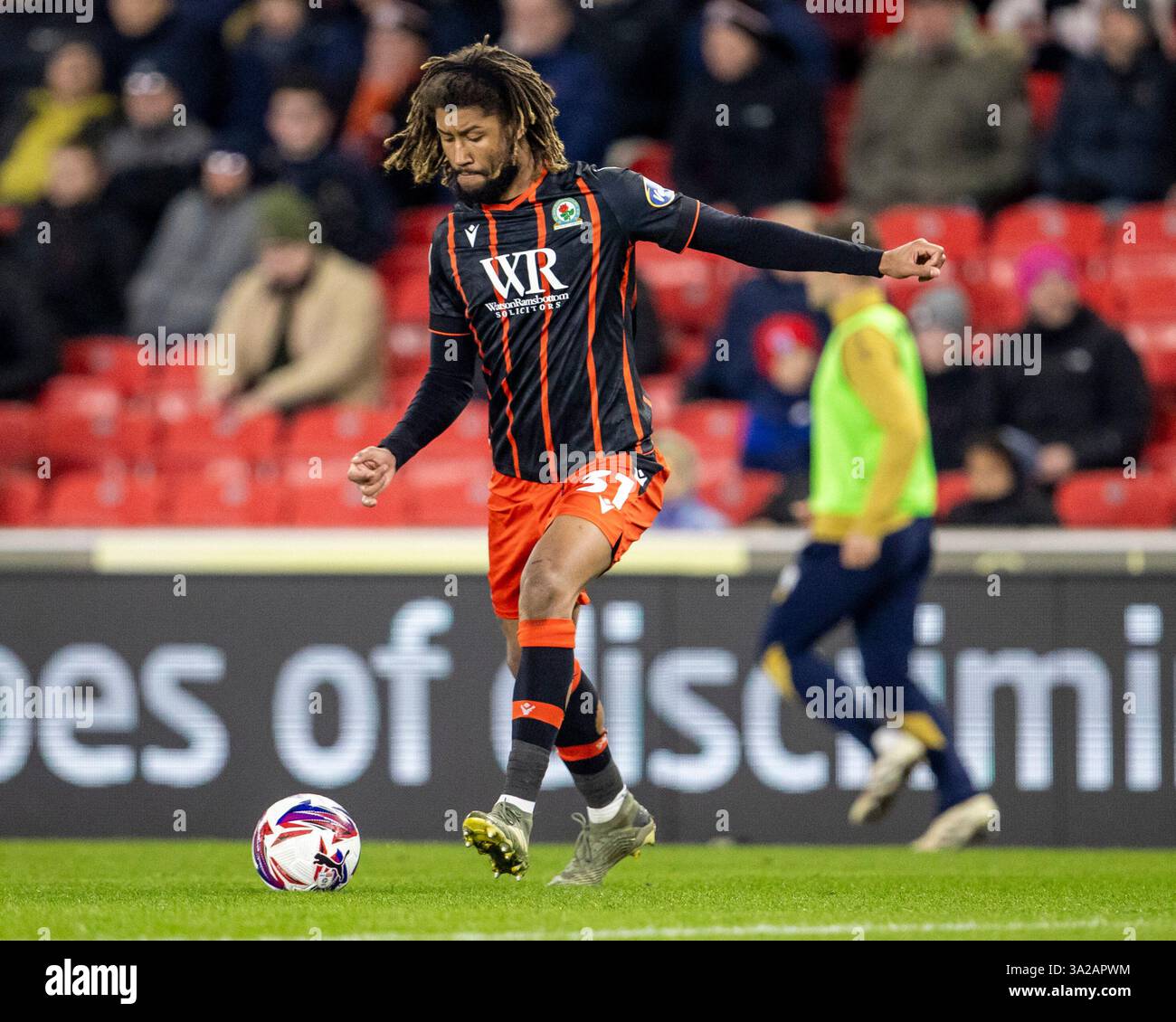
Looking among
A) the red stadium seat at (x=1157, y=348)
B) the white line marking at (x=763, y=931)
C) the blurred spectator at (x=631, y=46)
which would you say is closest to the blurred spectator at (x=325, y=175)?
the blurred spectator at (x=631, y=46)

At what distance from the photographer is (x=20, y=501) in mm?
10219

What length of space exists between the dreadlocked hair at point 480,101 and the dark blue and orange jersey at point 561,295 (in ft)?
0.40

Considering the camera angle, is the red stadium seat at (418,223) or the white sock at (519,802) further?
the red stadium seat at (418,223)

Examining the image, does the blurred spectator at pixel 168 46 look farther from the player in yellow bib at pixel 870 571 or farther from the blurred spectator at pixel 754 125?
the player in yellow bib at pixel 870 571

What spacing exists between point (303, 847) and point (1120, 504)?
4.81 meters

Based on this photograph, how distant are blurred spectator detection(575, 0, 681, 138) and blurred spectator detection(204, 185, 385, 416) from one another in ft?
7.02

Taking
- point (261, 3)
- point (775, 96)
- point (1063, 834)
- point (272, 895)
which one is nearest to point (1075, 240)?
point (775, 96)

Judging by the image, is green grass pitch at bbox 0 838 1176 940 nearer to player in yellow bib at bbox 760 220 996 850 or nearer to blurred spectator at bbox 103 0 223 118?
player in yellow bib at bbox 760 220 996 850

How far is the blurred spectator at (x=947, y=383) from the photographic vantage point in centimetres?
955

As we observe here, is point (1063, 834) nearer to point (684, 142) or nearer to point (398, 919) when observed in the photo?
point (398, 919)

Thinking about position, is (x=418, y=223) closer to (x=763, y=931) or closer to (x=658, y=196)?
(x=658, y=196)

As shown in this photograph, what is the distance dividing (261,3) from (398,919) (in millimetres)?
8965

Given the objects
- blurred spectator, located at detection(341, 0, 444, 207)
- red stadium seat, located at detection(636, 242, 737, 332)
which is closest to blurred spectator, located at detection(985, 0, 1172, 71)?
red stadium seat, located at detection(636, 242, 737, 332)

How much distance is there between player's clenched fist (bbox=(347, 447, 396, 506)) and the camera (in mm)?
5402
